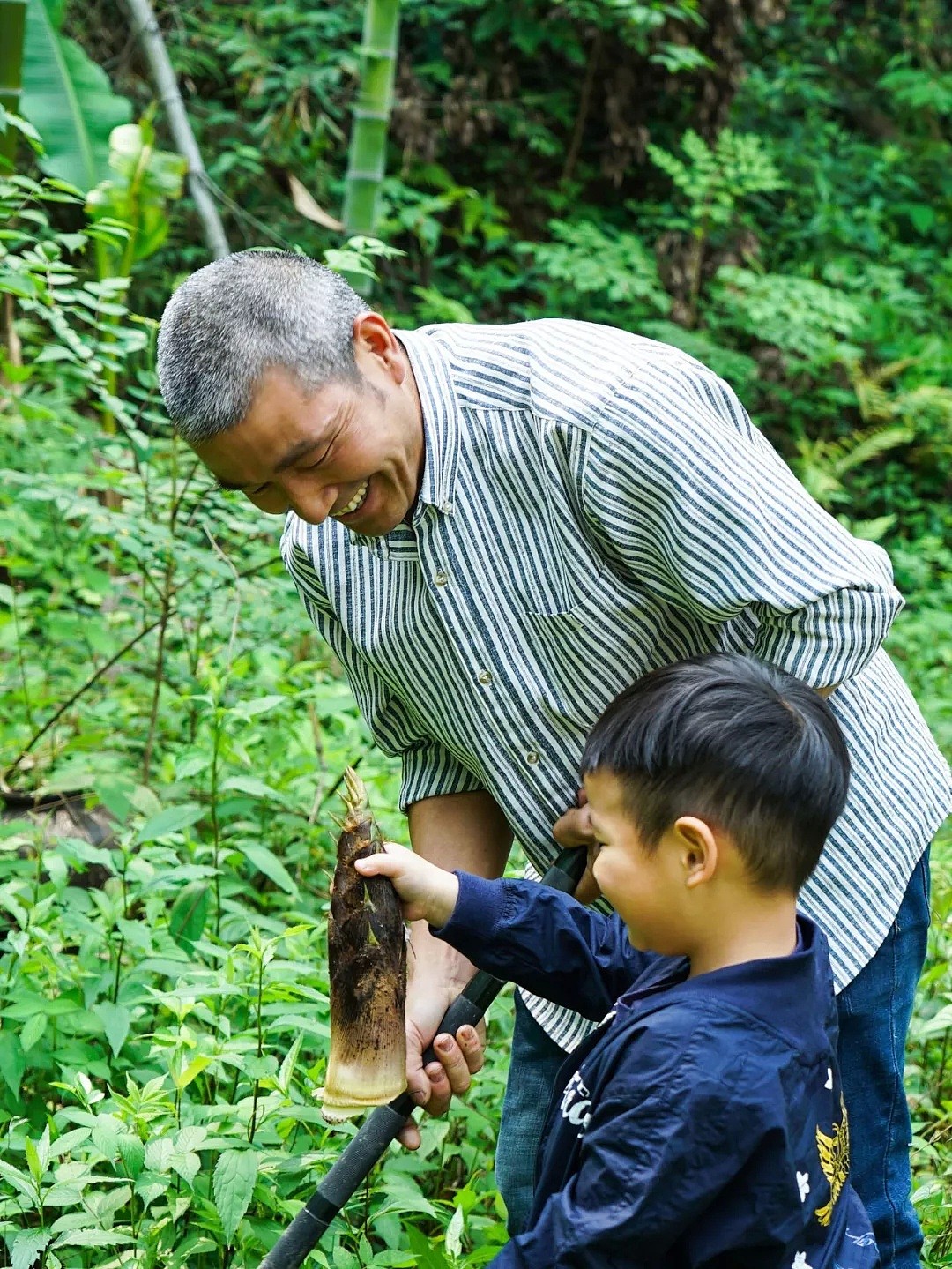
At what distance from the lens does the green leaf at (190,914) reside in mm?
2846

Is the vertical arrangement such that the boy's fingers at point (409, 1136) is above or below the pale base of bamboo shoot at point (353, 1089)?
below

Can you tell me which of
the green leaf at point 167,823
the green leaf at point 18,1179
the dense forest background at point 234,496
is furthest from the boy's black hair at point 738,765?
the green leaf at point 167,823

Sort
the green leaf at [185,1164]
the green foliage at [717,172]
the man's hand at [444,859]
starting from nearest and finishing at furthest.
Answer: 1. the green leaf at [185,1164]
2. the man's hand at [444,859]
3. the green foliage at [717,172]

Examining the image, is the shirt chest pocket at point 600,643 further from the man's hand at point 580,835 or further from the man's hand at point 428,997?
the man's hand at point 428,997

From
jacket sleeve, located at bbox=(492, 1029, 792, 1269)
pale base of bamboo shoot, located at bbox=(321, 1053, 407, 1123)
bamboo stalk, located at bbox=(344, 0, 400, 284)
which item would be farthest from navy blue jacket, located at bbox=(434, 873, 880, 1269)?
bamboo stalk, located at bbox=(344, 0, 400, 284)

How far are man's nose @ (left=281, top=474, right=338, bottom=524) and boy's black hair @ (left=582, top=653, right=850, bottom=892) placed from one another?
0.50 meters

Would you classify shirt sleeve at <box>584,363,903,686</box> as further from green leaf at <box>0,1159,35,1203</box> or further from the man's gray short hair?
green leaf at <box>0,1159,35,1203</box>

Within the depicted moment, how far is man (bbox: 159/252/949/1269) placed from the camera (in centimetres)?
180

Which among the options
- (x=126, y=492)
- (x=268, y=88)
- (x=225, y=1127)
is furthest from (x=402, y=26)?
(x=225, y=1127)

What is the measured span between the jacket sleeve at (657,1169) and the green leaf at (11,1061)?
1.12 metres

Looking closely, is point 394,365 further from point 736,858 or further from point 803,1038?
point 803,1038

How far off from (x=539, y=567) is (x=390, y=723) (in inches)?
18.2

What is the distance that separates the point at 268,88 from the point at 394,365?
6223 millimetres

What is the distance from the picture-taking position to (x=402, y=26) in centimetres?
793
